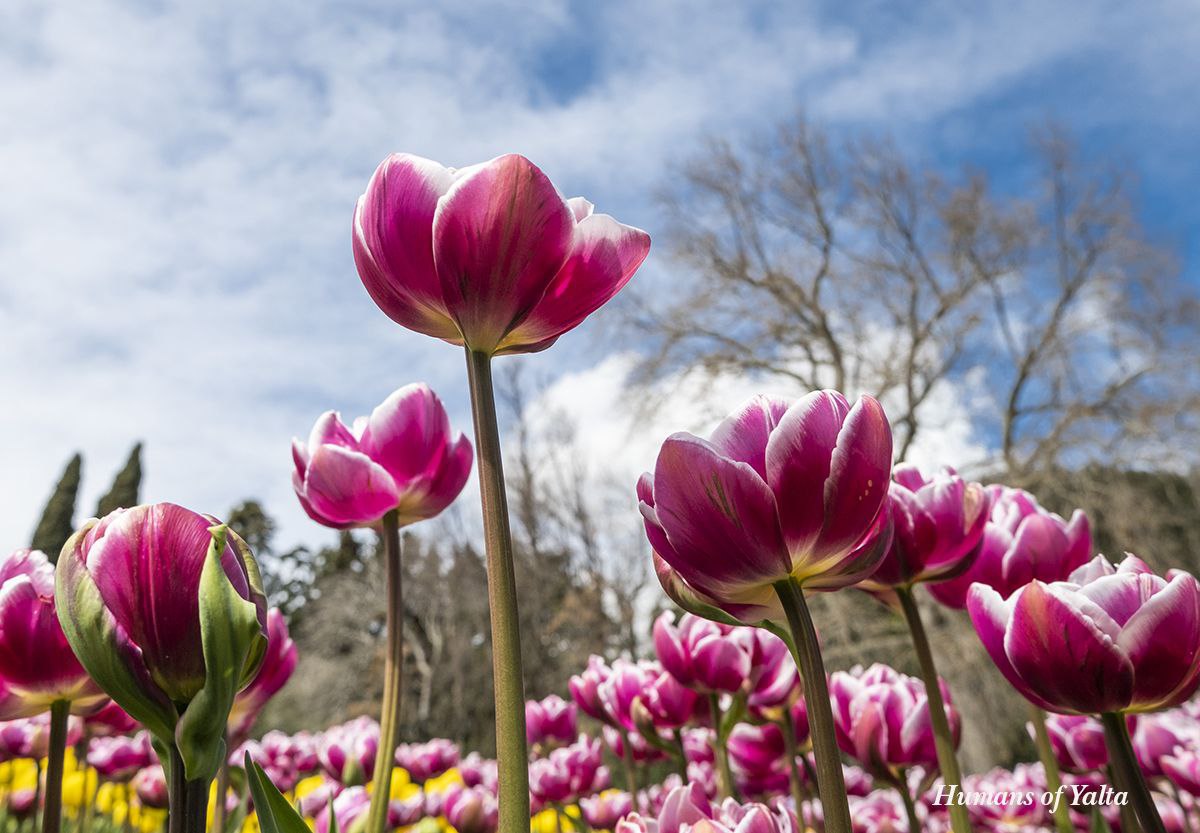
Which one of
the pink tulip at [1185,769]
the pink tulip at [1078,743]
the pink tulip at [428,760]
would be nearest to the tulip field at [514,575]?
the pink tulip at [1078,743]

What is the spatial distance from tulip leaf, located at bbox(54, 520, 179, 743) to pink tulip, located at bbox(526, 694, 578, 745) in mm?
2159

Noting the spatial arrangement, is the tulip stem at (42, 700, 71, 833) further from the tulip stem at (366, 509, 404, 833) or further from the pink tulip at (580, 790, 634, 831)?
the pink tulip at (580, 790, 634, 831)

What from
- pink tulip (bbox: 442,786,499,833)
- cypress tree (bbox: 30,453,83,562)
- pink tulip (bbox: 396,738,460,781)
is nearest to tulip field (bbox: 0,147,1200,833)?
pink tulip (bbox: 442,786,499,833)

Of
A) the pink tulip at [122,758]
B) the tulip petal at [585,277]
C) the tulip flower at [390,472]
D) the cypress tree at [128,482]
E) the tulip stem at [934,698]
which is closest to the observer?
the tulip petal at [585,277]

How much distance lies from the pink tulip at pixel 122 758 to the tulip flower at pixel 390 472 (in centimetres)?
175

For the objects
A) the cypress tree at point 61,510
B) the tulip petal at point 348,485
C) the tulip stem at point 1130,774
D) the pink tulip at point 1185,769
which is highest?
the cypress tree at point 61,510

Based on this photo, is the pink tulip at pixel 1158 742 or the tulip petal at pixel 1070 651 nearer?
the tulip petal at pixel 1070 651

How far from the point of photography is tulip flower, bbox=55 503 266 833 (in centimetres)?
46

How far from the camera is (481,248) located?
0.69 m

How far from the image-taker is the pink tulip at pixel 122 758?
2475mm

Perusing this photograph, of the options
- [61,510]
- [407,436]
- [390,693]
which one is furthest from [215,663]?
[61,510]

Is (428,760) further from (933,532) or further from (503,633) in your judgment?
(503,633)

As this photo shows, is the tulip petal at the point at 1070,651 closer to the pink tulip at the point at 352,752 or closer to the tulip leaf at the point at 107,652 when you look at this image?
the tulip leaf at the point at 107,652

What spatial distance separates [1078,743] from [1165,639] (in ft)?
3.00
